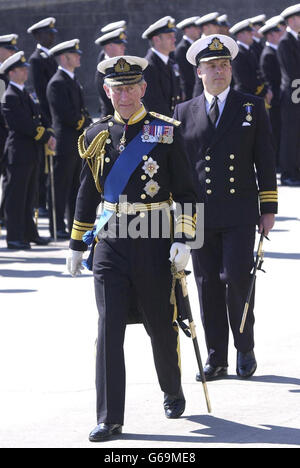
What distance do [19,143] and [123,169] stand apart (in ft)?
21.0

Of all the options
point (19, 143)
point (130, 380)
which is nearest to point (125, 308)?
point (130, 380)

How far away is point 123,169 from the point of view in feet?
23.1

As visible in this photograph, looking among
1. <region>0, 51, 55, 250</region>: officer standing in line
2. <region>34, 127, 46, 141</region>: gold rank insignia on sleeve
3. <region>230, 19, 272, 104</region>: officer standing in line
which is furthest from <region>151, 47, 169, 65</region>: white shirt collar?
<region>34, 127, 46, 141</region>: gold rank insignia on sleeve

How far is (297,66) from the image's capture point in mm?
17000

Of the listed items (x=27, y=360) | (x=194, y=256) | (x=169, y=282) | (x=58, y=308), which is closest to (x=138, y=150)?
(x=169, y=282)

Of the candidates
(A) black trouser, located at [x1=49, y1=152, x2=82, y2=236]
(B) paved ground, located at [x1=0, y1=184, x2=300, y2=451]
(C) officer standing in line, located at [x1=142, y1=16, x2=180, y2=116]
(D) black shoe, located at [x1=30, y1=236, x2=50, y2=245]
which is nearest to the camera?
(B) paved ground, located at [x1=0, y1=184, x2=300, y2=451]

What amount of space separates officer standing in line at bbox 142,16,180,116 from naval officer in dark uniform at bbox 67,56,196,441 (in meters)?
7.69

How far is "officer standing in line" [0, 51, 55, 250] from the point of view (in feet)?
43.3

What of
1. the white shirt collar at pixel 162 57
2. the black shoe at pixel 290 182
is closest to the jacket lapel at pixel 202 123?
the white shirt collar at pixel 162 57

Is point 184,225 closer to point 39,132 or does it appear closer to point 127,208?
point 127,208

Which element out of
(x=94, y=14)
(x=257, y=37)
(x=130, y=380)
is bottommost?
(x=130, y=380)

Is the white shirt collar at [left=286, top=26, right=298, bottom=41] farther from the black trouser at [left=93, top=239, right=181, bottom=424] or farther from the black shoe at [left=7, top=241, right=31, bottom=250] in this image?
the black trouser at [left=93, top=239, right=181, bottom=424]

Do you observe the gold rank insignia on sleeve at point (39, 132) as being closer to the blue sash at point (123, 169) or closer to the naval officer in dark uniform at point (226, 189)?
the naval officer in dark uniform at point (226, 189)

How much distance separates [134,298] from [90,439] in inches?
30.7
